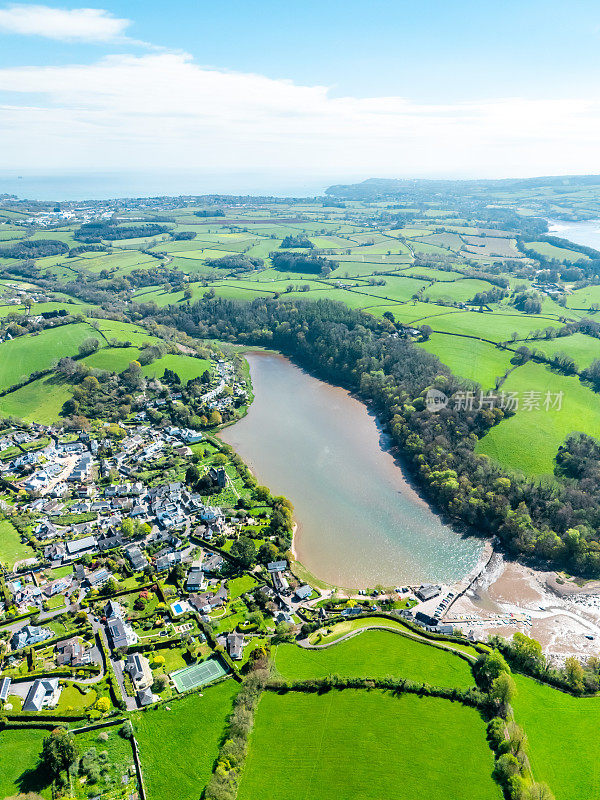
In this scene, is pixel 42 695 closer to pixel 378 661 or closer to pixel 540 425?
pixel 378 661

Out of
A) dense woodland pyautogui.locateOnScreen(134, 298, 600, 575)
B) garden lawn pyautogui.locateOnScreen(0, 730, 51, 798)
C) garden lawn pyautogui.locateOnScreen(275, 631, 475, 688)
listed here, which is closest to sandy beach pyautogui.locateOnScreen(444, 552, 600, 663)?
dense woodland pyautogui.locateOnScreen(134, 298, 600, 575)

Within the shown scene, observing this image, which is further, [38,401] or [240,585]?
[38,401]

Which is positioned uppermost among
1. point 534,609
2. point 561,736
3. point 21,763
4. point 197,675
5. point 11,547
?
point 11,547

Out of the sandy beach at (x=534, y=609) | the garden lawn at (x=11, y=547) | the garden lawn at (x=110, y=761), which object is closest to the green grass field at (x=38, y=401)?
the garden lawn at (x=11, y=547)

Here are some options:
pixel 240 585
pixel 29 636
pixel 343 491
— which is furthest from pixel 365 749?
pixel 343 491

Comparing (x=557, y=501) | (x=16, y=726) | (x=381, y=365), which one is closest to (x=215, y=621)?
(x=16, y=726)

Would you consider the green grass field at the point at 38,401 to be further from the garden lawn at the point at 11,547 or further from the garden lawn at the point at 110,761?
the garden lawn at the point at 110,761
